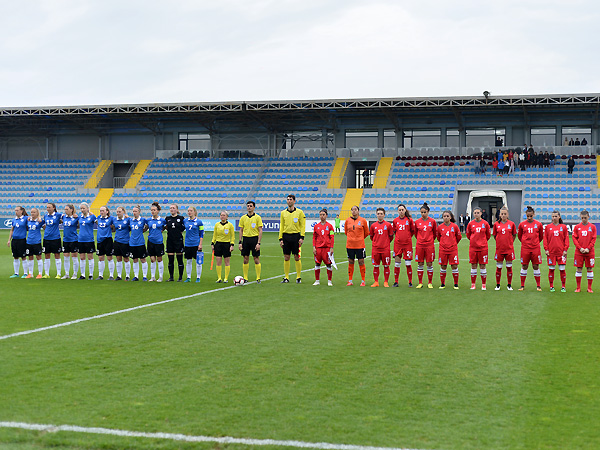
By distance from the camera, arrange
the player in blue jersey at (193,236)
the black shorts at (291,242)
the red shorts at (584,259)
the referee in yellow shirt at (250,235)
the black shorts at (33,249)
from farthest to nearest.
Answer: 1. the black shorts at (33,249)
2. the player in blue jersey at (193,236)
3. the referee in yellow shirt at (250,235)
4. the black shorts at (291,242)
5. the red shorts at (584,259)

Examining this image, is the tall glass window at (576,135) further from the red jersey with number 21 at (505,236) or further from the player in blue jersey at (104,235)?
the player in blue jersey at (104,235)

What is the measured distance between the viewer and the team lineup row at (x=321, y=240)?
14203 millimetres

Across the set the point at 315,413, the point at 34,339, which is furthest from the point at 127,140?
the point at 315,413

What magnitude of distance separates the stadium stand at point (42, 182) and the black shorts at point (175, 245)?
1372 inches

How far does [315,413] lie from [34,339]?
Result: 4668 mm

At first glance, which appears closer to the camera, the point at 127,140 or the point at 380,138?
the point at 380,138

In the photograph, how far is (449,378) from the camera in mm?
6488

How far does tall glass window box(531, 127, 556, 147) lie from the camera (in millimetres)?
47188

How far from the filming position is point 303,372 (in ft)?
22.0

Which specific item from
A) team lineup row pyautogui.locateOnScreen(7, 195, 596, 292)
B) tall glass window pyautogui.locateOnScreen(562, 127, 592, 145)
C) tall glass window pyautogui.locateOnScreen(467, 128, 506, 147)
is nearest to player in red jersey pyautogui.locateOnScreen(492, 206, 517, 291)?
team lineup row pyautogui.locateOnScreen(7, 195, 596, 292)

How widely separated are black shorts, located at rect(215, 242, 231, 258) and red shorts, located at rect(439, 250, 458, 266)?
5.05m

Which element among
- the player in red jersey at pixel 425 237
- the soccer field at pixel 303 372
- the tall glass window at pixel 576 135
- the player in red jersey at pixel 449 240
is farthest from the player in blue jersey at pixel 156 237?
the tall glass window at pixel 576 135

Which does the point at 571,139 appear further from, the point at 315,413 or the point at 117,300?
the point at 315,413

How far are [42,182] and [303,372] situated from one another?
49913mm
